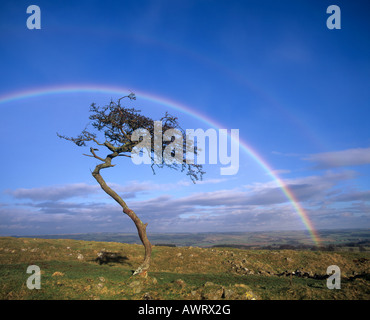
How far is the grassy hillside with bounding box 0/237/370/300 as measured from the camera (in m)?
12.5

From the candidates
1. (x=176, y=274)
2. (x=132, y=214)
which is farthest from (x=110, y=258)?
(x=132, y=214)

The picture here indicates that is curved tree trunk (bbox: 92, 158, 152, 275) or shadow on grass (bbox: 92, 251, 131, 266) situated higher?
curved tree trunk (bbox: 92, 158, 152, 275)

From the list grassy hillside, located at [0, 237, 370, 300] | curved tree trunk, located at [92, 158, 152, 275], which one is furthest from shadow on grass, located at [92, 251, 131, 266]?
curved tree trunk, located at [92, 158, 152, 275]

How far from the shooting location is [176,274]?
20125mm

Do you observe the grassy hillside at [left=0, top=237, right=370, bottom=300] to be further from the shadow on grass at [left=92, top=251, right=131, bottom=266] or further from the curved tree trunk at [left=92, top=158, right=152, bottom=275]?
the curved tree trunk at [left=92, top=158, right=152, bottom=275]

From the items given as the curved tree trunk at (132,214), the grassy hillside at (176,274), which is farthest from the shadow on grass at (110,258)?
the curved tree trunk at (132,214)

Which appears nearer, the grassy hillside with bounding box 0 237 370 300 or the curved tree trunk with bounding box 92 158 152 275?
the grassy hillside with bounding box 0 237 370 300

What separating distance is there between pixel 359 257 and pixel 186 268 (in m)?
19.9

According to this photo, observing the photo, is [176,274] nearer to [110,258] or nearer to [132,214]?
[132,214]

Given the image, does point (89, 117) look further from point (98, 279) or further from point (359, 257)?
point (359, 257)

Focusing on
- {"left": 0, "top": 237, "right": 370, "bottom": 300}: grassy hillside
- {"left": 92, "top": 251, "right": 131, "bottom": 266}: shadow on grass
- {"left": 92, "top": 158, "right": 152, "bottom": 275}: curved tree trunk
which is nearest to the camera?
{"left": 0, "top": 237, "right": 370, "bottom": 300}: grassy hillside

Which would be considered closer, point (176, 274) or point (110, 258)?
point (176, 274)

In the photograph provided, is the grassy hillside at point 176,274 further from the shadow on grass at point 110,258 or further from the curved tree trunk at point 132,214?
the curved tree trunk at point 132,214
